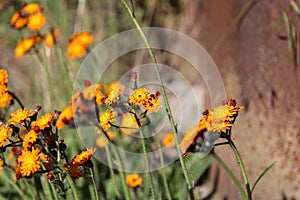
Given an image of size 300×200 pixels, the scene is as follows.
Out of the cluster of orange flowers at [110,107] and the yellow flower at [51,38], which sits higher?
the yellow flower at [51,38]

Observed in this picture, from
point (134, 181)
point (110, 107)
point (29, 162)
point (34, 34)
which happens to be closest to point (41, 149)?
point (29, 162)

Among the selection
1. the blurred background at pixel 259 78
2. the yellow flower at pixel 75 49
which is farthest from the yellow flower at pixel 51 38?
the blurred background at pixel 259 78

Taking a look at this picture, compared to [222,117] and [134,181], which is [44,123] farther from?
[134,181]

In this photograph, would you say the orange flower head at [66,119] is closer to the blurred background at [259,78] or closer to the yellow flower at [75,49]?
the blurred background at [259,78]

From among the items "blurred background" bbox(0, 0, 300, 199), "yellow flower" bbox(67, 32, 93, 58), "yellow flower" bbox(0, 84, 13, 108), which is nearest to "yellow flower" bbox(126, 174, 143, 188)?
"blurred background" bbox(0, 0, 300, 199)

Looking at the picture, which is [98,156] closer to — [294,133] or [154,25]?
[294,133]

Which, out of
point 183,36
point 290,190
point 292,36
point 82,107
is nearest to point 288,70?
point 292,36

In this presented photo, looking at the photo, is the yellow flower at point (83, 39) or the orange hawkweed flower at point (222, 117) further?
the yellow flower at point (83, 39)
